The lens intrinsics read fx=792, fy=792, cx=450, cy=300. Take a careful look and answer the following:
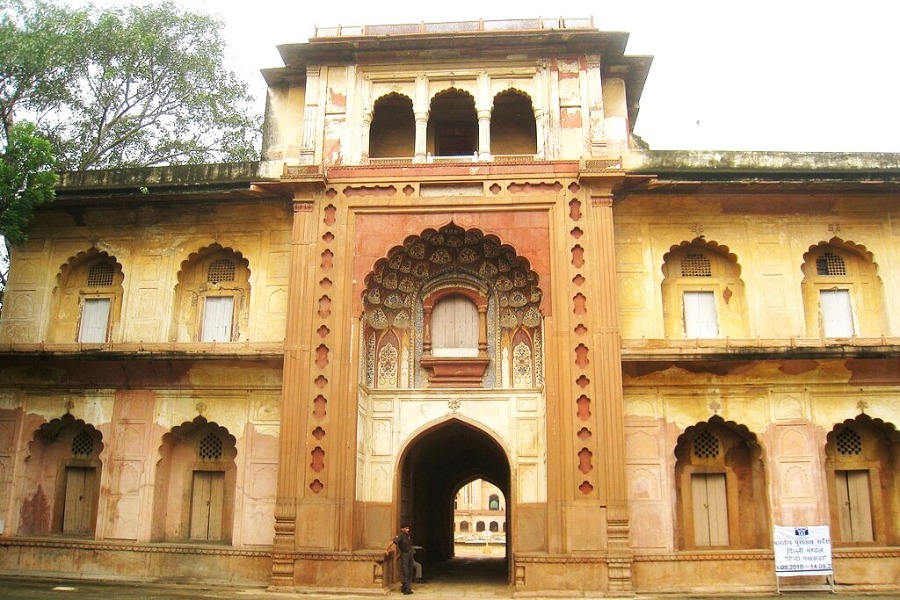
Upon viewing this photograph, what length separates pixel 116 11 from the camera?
24.3 m

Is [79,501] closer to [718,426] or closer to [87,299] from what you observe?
[87,299]

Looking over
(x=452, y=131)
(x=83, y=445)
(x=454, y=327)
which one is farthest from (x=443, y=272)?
(x=83, y=445)

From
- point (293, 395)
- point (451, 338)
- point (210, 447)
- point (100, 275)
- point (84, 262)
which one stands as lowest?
point (210, 447)

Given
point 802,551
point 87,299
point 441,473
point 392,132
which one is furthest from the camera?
point 441,473

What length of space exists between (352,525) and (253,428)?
340cm

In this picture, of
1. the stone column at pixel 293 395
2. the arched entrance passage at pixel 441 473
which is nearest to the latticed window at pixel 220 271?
the stone column at pixel 293 395

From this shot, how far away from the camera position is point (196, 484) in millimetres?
18031

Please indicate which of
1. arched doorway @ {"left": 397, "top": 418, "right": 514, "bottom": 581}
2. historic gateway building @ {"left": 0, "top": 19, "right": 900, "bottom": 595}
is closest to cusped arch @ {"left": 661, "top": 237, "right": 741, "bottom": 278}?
historic gateway building @ {"left": 0, "top": 19, "right": 900, "bottom": 595}

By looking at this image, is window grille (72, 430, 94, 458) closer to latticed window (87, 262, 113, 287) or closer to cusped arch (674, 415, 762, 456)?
latticed window (87, 262, 113, 287)

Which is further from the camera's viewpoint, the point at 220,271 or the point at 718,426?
the point at 220,271

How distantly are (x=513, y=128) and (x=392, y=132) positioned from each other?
3015 millimetres

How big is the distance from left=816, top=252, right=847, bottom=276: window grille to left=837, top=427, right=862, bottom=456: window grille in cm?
355

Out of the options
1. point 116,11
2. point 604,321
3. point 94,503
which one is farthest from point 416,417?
point 116,11

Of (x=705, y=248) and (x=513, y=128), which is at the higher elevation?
(x=513, y=128)
